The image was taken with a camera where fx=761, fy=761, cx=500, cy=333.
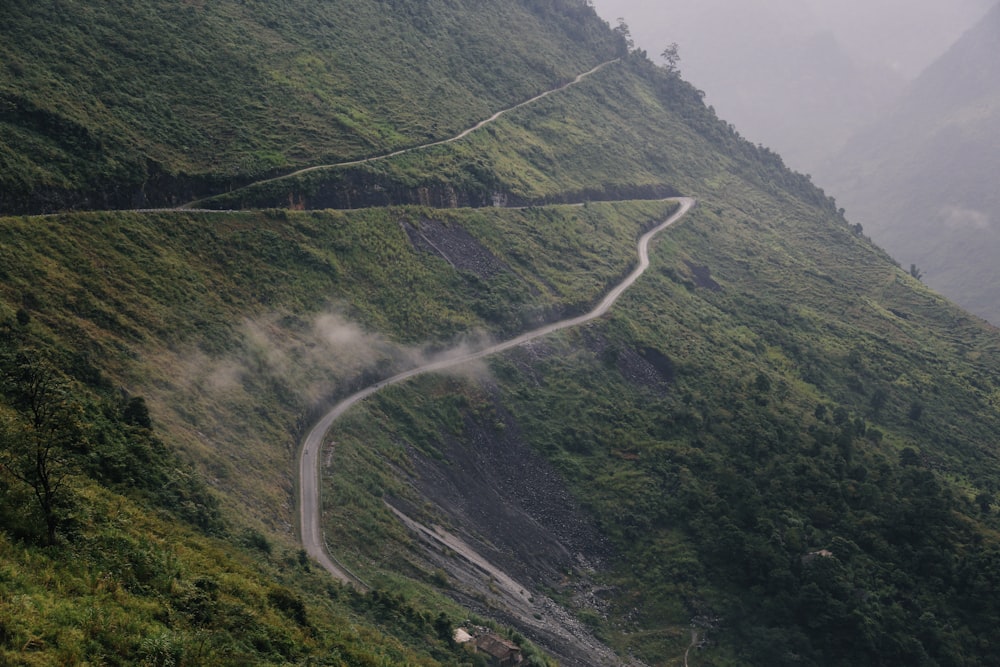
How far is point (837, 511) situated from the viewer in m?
54.5

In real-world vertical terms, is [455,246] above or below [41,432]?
above

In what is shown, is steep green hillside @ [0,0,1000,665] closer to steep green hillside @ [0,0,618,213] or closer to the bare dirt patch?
the bare dirt patch

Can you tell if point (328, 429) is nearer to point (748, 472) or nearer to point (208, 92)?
point (748, 472)

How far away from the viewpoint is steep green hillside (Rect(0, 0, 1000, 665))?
26.6m

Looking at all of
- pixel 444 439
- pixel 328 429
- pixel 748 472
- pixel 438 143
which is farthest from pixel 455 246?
pixel 748 472

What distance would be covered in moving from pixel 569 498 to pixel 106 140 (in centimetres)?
4277

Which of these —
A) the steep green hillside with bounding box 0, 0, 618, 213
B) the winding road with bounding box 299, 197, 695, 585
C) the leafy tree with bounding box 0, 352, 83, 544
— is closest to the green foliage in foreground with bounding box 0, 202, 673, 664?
the leafy tree with bounding box 0, 352, 83, 544

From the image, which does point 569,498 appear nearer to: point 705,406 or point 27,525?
point 705,406

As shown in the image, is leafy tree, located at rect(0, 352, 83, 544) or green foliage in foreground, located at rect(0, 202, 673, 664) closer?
green foliage in foreground, located at rect(0, 202, 673, 664)

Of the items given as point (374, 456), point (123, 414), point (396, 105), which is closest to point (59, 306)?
point (123, 414)

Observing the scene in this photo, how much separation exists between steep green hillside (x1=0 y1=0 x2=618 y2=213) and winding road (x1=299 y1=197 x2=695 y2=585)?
2098cm

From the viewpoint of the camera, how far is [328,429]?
164ft

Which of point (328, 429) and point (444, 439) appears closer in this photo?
point (328, 429)

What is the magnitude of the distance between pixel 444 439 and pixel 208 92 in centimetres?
3996
